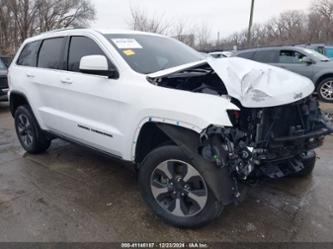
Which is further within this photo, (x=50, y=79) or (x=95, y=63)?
(x=50, y=79)

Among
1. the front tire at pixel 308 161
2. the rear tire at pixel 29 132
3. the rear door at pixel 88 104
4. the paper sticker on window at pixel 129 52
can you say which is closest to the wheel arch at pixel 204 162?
the rear door at pixel 88 104

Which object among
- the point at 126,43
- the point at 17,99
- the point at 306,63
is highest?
the point at 126,43

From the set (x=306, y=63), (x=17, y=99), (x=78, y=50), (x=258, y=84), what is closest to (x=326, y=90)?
(x=306, y=63)

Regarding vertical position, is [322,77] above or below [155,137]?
below

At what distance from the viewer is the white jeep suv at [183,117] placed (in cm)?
242

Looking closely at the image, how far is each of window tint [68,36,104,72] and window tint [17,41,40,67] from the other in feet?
3.24

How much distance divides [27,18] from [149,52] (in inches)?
1171

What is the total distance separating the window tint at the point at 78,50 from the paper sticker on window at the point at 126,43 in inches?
9.8

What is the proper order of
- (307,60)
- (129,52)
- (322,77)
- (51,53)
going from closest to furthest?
(129,52) → (51,53) → (322,77) → (307,60)

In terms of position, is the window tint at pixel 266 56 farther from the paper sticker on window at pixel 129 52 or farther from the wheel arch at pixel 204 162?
the wheel arch at pixel 204 162

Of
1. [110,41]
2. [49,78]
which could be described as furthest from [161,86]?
[49,78]

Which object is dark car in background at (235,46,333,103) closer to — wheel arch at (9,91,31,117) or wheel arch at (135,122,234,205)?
wheel arch at (9,91,31,117)

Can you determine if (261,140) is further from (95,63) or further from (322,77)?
(322,77)

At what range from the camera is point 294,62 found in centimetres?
891
